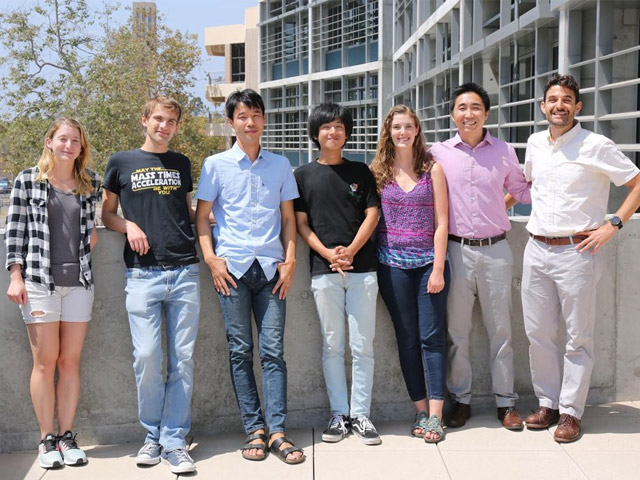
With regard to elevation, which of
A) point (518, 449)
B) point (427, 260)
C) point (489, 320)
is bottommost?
point (518, 449)

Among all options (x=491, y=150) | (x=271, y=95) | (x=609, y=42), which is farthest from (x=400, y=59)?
(x=491, y=150)

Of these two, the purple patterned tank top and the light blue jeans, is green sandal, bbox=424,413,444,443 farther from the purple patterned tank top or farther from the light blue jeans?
the purple patterned tank top

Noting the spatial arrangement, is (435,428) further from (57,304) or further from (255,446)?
(57,304)

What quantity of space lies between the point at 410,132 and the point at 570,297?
4.66 feet

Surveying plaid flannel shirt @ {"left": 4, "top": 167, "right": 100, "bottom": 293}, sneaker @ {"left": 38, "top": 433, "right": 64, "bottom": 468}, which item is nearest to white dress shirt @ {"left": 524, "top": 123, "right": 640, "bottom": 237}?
plaid flannel shirt @ {"left": 4, "top": 167, "right": 100, "bottom": 293}

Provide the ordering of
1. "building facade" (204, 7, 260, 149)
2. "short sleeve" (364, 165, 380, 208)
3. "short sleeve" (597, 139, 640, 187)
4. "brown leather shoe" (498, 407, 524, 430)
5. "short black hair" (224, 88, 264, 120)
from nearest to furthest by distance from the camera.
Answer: "short sleeve" (597, 139, 640, 187) → "short black hair" (224, 88, 264, 120) → "short sleeve" (364, 165, 380, 208) → "brown leather shoe" (498, 407, 524, 430) → "building facade" (204, 7, 260, 149)

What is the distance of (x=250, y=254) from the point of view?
4.49 metres

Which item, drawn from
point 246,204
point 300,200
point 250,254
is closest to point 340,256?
point 300,200

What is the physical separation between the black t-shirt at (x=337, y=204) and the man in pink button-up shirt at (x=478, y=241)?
56 cm

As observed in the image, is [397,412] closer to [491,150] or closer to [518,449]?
[518,449]

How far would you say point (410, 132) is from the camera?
4.70 meters

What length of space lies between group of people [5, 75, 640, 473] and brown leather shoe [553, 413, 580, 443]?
16mm

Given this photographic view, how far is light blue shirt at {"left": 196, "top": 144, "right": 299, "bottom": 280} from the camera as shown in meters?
4.50

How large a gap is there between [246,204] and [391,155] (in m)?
1.02
